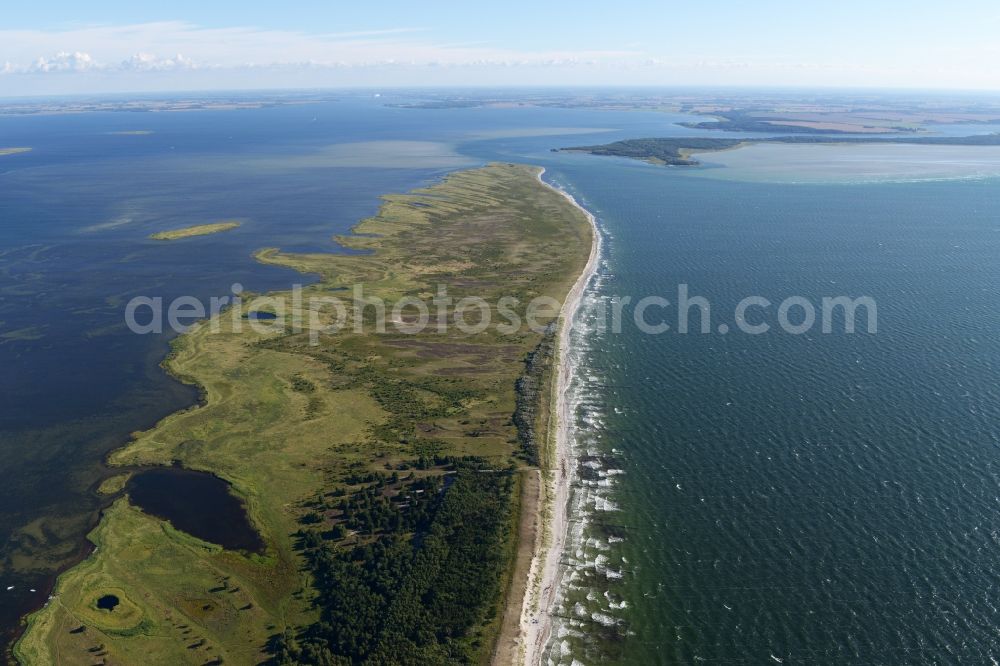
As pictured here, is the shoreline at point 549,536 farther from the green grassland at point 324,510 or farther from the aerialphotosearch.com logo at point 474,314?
the aerialphotosearch.com logo at point 474,314

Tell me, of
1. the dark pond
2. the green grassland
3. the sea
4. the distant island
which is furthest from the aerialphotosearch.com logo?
the distant island

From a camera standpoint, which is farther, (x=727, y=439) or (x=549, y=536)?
(x=727, y=439)

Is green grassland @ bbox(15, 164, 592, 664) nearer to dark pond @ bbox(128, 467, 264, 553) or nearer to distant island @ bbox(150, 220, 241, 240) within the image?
dark pond @ bbox(128, 467, 264, 553)

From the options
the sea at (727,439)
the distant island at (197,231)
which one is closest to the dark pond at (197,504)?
the sea at (727,439)

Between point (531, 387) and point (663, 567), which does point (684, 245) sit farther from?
point (663, 567)

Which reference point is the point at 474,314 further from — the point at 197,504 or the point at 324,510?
the point at 197,504

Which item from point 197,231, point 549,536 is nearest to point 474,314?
point 549,536

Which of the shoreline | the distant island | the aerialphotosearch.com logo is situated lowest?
the shoreline
